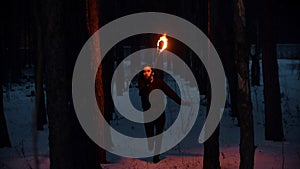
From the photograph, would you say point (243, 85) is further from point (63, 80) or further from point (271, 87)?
point (271, 87)

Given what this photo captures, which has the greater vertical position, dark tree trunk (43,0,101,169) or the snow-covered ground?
dark tree trunk (43,0,101,169)

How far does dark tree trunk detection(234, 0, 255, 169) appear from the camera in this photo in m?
6.19

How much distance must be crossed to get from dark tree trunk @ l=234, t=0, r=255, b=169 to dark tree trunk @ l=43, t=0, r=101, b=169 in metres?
2.60

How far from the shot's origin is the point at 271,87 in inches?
492

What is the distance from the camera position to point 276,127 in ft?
40.6

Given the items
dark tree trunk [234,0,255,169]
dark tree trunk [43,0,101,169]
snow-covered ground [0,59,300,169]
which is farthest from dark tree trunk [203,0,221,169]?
dark tree trunk [43,0,101,169]

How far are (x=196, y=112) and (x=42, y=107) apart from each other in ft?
19.2

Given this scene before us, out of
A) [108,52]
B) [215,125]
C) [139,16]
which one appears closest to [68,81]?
[215,125]

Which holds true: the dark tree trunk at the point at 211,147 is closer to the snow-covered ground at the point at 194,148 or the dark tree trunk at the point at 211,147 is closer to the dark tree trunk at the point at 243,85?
the snow-covered ground at the point at 194,148

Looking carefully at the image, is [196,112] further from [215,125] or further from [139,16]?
[215,125]

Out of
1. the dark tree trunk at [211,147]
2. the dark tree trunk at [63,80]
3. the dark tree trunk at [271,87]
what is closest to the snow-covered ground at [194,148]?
the dark tree trunk at [271,87]

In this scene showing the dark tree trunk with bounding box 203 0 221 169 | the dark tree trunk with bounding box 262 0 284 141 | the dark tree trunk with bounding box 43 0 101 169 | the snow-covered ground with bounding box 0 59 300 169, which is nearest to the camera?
the dark tree trunk with bounding box 43 0 101 169

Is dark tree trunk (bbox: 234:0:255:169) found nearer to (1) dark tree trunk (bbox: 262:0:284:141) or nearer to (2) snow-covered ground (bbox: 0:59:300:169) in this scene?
(2) snow-covered ground (bbox: 0:59:300:169)

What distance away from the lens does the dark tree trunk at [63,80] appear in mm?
6969
